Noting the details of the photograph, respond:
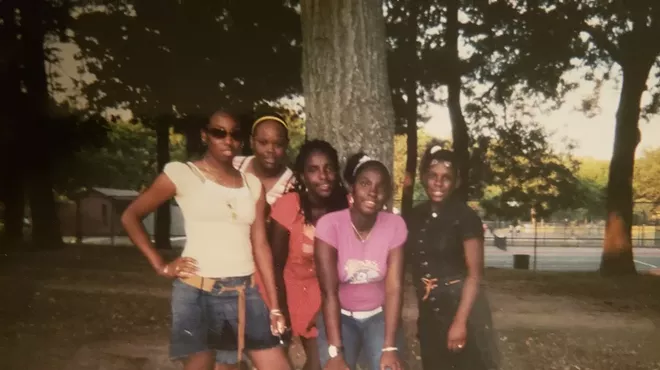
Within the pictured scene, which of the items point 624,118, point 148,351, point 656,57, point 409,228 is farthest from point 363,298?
point 656,57

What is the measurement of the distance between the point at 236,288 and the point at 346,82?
1.77 meters

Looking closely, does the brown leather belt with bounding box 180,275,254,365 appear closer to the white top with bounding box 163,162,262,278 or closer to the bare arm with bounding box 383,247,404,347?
the white top with bounding box 163,162,262,278

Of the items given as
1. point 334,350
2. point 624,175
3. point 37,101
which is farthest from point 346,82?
point 37,101

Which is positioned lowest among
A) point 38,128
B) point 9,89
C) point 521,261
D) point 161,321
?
point 521,261

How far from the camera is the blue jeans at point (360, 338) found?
9.93 feet

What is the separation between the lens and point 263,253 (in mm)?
3047

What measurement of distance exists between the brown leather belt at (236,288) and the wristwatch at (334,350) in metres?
0.45

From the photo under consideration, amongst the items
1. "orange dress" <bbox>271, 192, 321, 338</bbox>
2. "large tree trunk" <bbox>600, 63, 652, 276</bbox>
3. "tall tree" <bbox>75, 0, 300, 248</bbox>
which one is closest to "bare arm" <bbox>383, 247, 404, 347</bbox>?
"orange dress" <bbox>271, 192, 321, 338</bbox>

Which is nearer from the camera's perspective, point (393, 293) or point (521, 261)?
point (393, 293)

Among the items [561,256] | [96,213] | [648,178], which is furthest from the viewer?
[648,178]

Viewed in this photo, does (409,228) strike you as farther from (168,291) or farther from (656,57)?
(656,57)

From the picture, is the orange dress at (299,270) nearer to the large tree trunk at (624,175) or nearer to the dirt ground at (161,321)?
the dirt ground at (161,321)

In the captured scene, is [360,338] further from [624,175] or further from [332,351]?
[624,175]

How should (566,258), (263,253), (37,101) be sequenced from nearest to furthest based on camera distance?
(263,253)
(37,101)
(566,258)
